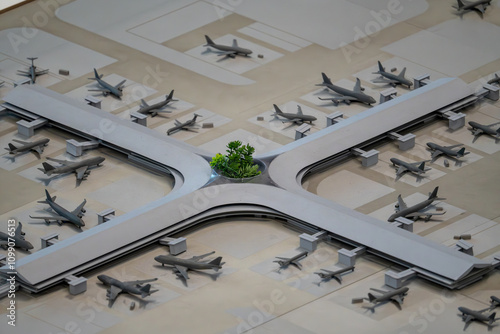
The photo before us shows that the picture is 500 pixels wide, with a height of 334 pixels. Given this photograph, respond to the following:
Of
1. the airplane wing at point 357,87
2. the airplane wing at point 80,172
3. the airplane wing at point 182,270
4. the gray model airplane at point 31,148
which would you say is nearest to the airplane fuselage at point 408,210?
the airplane wing at point 182,270

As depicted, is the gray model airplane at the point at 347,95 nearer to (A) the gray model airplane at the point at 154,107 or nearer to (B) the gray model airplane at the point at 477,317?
(A) the gray model airplane at the point at 154,107

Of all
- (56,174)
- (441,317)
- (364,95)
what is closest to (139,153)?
(56,174)

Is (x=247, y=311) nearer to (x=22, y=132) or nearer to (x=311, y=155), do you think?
(x=311, y=155)

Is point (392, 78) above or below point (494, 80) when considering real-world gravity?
below

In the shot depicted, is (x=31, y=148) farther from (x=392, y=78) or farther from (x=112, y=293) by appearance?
(x=392, y=78)

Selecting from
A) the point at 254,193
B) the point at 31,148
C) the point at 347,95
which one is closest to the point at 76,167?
the point at 31,148

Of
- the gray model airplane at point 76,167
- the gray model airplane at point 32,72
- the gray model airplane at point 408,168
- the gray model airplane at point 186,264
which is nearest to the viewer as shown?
the gray model airplane at point 186,264
